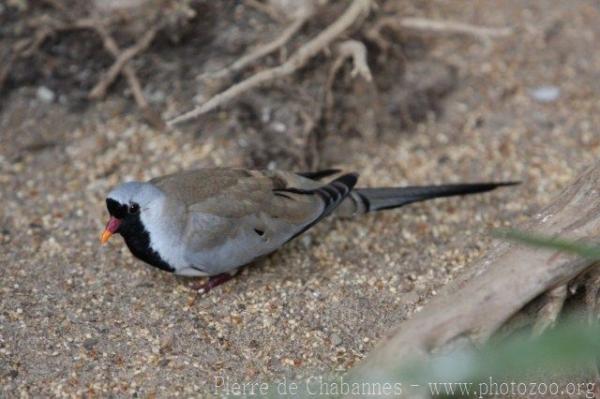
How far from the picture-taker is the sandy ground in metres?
3.55

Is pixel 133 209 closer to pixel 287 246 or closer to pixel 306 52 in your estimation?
pixel 287 246

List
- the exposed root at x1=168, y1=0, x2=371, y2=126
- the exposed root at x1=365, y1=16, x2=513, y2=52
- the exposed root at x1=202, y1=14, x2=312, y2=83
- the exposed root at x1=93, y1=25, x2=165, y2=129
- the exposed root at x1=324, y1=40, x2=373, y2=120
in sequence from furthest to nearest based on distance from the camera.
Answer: the exposed root at x1=365, y1=16, x2=513, y2=52
the exposed root at x1=93, y1=25, x2=165, y2=129
the exposed root at x1=324, y1=40, x2=373, y2=120
the exposed root at x1=202, y1=14, x2=312, y2=83
the exposed root at x1=168, y1=0, x2=371, y2=126

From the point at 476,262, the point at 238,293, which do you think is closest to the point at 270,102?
the point at 238,293

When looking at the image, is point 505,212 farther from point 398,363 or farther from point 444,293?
point 398,363

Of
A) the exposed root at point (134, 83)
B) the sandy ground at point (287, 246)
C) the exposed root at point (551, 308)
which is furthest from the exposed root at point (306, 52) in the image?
the exposed root at point (551, 308)

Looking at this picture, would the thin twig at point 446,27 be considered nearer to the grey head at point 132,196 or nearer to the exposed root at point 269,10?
the exposed root at point 269,10

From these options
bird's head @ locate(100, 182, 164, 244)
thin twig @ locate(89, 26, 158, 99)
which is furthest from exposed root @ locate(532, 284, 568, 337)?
thin twig @ locate(89, 26, 158, 99)

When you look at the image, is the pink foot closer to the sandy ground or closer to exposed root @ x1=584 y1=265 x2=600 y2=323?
the sandy ground

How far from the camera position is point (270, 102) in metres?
5.01

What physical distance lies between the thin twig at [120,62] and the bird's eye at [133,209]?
147 centimetres

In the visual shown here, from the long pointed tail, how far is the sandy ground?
0.21 metres

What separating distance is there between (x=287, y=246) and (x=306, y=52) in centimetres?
113

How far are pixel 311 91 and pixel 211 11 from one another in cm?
80

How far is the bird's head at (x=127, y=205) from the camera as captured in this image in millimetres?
3799
